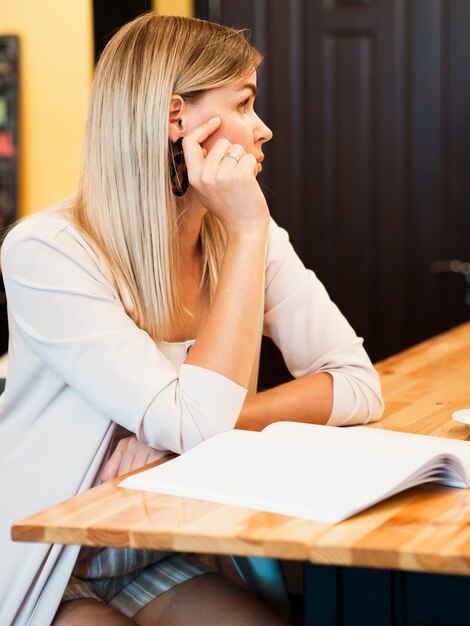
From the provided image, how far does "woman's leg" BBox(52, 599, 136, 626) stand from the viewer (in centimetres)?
123

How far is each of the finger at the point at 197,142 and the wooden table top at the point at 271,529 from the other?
56 centimetres

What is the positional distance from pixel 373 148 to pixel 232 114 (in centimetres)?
237

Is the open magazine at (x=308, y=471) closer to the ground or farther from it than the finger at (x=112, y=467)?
farther from it

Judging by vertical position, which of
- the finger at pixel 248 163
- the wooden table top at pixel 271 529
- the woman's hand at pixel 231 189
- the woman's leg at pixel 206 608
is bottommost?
the woman's leg at pixel 206 608

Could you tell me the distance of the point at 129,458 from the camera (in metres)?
1.28

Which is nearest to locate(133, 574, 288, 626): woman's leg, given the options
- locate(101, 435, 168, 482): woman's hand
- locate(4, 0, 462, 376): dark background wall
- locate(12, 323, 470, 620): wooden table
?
locate(101, 435, 168, 482): woman's hand

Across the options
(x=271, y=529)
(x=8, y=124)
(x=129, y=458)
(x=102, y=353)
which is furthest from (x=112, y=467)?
(x=8, y=124)

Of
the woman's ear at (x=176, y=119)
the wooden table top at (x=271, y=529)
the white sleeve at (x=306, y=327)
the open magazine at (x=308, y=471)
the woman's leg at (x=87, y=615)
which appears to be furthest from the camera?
the white sleeve at (x=306, y=327)

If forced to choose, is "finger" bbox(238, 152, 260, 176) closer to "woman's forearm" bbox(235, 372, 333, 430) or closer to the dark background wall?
"woman's forearm" bbox(235, 372, 333, 430)

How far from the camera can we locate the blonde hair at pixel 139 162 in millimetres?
1437

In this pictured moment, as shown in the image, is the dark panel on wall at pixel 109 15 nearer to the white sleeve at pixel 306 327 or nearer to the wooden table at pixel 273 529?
the white sleeve at pixel 306 327

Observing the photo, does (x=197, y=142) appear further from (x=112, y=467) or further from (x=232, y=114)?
(x=112, y=467)

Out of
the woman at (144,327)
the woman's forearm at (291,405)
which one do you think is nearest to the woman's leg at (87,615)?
the woman at (144,327)

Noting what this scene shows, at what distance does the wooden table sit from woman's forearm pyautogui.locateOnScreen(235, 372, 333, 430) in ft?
1.19
